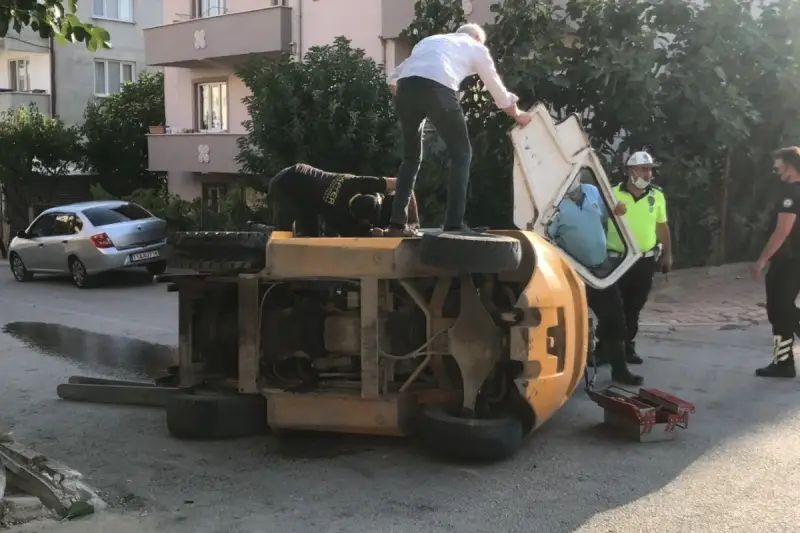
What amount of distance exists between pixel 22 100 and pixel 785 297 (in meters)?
28.5

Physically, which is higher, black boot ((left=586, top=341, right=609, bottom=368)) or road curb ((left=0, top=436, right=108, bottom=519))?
black boot ((left=586, top=341, right=609, bottom=368))

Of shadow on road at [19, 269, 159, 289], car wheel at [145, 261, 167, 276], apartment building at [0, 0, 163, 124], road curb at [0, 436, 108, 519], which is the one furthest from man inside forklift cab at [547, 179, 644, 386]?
apartment building at [0, 0, 163, 124]

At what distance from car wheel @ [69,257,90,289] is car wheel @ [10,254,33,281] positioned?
6.84ft

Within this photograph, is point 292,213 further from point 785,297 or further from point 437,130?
point 785,297

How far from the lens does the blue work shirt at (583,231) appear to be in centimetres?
→ 716

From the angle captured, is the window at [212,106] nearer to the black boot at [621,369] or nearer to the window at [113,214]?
the window at [113,214]

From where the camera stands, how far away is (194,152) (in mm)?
22719

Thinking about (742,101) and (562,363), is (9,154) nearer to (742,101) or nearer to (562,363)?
(742,101)

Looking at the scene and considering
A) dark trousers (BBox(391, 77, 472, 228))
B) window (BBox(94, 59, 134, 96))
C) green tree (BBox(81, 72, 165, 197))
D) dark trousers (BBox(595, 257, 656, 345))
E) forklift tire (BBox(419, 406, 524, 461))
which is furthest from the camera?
window (BBox(94, 59, 134, 96))

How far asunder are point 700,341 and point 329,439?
17.1ft

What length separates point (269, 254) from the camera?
17.5ft

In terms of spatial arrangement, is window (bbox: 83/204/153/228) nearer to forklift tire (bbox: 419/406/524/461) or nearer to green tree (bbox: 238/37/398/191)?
green tree (bbox: 238/37/398/191)

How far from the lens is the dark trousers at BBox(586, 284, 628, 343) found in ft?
23.6

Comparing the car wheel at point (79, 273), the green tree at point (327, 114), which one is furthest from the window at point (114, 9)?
the green tree at point (327, 114)
